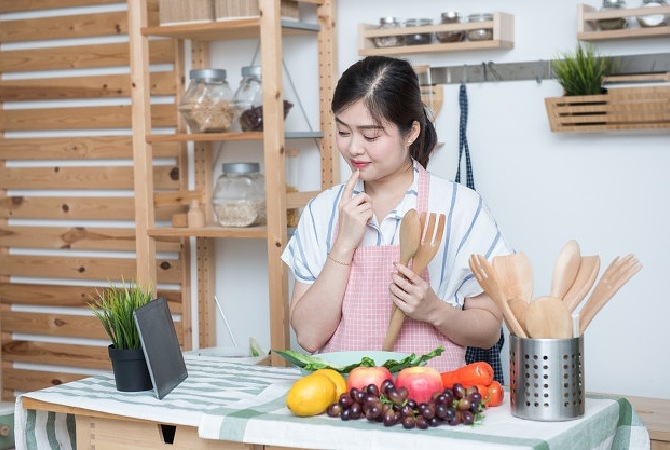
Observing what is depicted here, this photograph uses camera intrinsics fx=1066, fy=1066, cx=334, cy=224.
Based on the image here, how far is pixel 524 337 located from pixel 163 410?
76 centimetres

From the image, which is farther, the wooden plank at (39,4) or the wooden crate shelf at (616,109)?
the wooden plank at (39,4)

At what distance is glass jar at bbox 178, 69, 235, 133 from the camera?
394 centimetres

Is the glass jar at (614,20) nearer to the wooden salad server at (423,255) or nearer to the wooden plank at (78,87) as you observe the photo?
the wooden salad server at (423,255)

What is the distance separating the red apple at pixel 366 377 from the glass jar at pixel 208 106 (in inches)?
78.5

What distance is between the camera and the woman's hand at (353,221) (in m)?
2.64

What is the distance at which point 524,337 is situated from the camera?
2070 millimetres

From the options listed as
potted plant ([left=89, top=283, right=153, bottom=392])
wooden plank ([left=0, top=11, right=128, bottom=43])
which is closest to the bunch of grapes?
potted plant ([left=89, top=283, right=153, bottom=392])

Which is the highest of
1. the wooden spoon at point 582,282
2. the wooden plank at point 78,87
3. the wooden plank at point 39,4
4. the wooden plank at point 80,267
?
the wooden plank at point 39,4

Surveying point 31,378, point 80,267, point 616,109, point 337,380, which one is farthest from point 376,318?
point 31,378

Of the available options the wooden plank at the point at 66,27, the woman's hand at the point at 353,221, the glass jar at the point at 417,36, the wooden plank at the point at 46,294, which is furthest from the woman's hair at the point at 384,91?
the wooden plank at the point at 46,294

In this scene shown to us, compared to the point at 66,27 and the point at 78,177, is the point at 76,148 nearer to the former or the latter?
the point at 78,177

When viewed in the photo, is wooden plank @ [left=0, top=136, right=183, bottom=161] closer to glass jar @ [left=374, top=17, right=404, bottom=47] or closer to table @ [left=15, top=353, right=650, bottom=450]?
glass jar @ [left=374, top=17, right=404, bottom=47]

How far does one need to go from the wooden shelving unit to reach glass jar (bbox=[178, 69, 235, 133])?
0.06m

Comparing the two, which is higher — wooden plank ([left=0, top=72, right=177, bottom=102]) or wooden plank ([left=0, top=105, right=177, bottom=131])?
wooden plank ([left=0, top=72, right=177, bottom=102])
